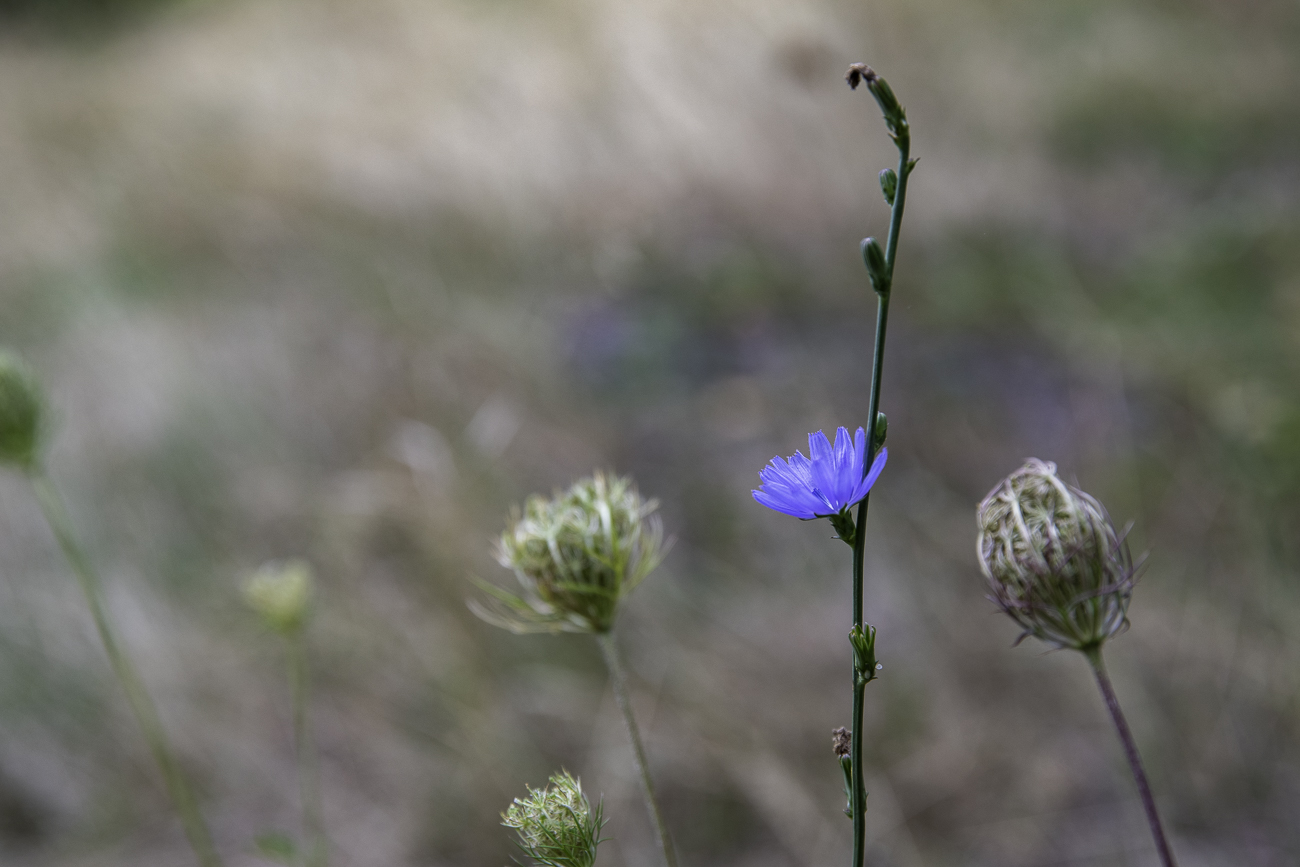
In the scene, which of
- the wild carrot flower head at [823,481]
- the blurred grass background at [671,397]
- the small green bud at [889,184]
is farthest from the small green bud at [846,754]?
the small green bud at [889,184]

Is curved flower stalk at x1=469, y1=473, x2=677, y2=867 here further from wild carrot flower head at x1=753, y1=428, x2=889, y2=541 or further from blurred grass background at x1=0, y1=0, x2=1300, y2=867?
blurred grass background at x1=0, y1=0, x2=1300, y2=867

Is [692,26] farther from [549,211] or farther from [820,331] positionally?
[820,331]

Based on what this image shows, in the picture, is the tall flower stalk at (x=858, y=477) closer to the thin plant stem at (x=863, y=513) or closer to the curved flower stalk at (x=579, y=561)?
the thin plant stem at (x=863, y=513)

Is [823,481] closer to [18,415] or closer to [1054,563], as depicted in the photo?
[1054,563]

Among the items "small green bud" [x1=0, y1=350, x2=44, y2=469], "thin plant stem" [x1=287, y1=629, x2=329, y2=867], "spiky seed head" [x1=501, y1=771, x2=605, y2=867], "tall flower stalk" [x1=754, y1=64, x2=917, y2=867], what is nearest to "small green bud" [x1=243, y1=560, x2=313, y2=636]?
"thin plant stem" [x1=287, y1=629, x2=329, y2=867]

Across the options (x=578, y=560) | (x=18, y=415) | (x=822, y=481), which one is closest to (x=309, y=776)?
(x=18, y=415)

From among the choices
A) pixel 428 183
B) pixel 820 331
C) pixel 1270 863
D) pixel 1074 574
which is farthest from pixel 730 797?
pixel 428 183
